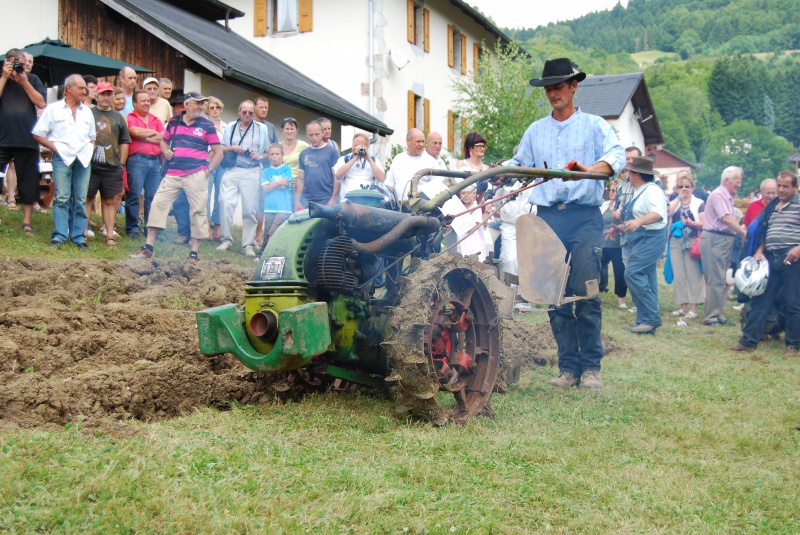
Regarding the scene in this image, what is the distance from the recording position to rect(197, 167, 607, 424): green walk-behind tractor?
4.66 m

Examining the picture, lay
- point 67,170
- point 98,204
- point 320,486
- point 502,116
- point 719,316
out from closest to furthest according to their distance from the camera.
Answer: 1. point 320,486
2. point 67,170
3. point 719,316
4. point 98,204
5. point 502,116

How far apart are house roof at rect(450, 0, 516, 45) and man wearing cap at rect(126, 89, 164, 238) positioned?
2214cm

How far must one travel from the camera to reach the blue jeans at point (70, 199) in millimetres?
8953

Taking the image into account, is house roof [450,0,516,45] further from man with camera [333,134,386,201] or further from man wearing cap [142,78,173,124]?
man with camera [333,134,386,201]

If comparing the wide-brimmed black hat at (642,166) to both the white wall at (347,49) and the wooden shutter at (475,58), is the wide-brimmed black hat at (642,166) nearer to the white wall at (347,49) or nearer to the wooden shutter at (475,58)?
the white wall at (347,49)

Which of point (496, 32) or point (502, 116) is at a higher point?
point (496, 32)

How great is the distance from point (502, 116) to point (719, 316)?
60.2 feet

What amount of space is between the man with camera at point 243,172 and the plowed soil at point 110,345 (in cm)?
285

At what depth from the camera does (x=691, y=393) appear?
257 inches

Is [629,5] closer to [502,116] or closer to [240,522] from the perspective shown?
[502,116]

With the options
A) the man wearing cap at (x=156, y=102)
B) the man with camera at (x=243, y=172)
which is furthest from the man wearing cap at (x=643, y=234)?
the man wearing cap at (x=156, y=102)

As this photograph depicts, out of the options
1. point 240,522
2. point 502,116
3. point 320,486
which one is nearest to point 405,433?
point 320,486

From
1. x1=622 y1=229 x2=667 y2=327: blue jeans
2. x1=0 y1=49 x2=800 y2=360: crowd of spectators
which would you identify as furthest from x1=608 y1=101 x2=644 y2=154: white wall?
x1=622 y1=229 x2=667 y2=327: blue jeans

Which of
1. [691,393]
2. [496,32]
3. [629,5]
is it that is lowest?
[691,393]
